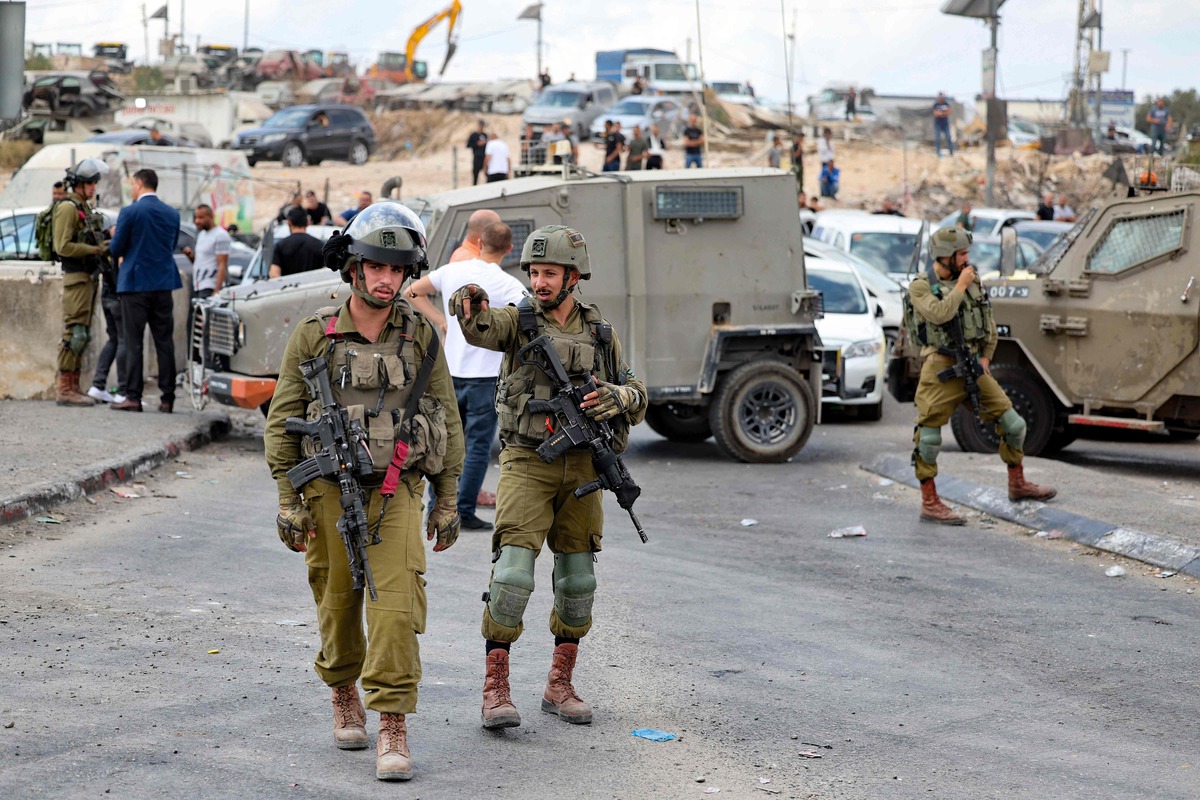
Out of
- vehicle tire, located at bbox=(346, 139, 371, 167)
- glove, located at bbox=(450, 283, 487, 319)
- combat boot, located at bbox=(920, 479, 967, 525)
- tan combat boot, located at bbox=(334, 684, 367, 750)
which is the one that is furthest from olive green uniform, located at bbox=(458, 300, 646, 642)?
vehicle tire, located at bbox=(346, 139, 371, 167)

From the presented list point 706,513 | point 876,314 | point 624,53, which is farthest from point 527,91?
point 706,513

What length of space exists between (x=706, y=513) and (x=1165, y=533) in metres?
2.99

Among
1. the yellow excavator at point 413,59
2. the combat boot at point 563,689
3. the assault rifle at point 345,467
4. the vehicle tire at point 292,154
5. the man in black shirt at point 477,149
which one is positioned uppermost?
the yellow excavator at point 413,59

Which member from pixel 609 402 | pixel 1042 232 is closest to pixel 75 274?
pixel 609 402

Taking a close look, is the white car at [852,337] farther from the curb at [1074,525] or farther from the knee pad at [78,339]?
the knee pad at [78,339]

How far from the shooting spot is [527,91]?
54219 mm

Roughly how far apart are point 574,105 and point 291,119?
8302 millimetres

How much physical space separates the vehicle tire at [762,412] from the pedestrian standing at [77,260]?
5.32 metres

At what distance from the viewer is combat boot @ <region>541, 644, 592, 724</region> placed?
17.8 feet

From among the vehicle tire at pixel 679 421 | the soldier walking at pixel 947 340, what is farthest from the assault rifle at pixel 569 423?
the vehicle tire at pixel 679 421

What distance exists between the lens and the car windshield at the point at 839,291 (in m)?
15.6

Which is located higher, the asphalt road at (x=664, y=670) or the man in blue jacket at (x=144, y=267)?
the man in blue jacket at (x=144, y=267)

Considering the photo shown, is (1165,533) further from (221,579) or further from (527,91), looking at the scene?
(527,91)

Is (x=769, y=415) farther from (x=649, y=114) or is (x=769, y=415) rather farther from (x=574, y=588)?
(x=649, y=114)
